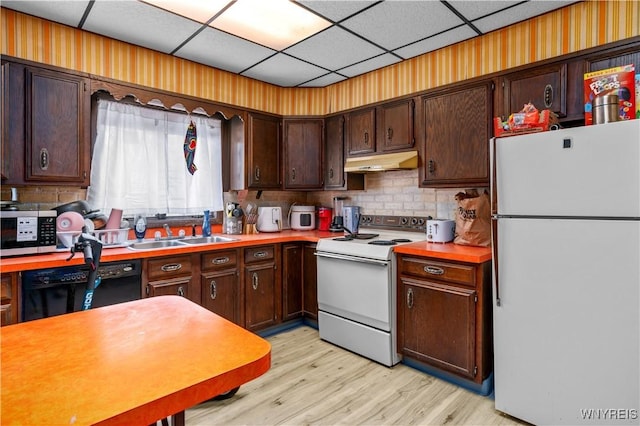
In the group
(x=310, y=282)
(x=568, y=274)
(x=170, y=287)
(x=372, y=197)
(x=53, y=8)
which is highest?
(x=53, y=8)

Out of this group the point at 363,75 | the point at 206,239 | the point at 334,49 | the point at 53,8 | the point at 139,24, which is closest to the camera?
the point at 53,8

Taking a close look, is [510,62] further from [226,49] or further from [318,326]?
[318,326]

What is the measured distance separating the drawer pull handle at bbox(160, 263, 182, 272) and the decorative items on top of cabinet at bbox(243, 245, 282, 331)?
1.89 feet

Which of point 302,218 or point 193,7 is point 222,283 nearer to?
point 302,218

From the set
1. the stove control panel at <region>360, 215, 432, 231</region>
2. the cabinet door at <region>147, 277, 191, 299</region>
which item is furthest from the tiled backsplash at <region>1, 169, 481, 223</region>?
the cabinet door at <region>147, 277, 191, 299</region>

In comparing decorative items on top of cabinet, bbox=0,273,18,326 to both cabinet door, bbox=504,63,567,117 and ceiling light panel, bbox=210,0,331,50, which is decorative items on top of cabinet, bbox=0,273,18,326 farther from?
cabinet door, bbox=504,63,567,117

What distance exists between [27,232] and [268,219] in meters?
1.93

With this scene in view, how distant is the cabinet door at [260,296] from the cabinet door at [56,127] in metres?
1.45

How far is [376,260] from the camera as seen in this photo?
2.61 meters

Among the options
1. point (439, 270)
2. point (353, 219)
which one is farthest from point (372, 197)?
point (439, 270)

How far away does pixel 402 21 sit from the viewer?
8.27ft

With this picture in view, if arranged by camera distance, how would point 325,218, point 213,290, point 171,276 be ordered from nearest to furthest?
point 171,276 < point 213,290 < point 325,218

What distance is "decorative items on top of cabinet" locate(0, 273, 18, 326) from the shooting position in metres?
1.96

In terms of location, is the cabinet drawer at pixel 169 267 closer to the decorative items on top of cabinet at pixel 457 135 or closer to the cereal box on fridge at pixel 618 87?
the decorative items on top of cabinet at pixel 457 135
